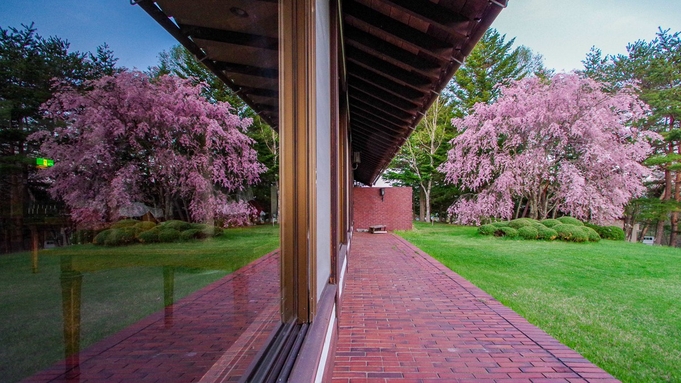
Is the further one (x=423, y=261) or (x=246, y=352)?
(x=423, y=261)

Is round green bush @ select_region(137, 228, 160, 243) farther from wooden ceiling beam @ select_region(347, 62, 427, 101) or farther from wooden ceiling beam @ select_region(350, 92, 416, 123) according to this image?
wooden ceiling beam @ select_region(350, 92, 416, 123)

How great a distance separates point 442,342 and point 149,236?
2887 millimetres

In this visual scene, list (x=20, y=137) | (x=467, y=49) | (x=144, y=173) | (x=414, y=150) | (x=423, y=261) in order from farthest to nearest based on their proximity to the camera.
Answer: (x=414, y=150)
(x=423, y=261)
(x=467, y=49)
(x=144, y=173)
(x=20, y=137)

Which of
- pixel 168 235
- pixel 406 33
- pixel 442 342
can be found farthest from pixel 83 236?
pixel 442 342

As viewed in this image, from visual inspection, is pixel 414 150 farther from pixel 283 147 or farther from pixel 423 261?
pixel 283 147

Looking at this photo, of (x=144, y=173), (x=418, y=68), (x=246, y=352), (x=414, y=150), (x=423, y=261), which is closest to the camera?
(x=144, y=173)

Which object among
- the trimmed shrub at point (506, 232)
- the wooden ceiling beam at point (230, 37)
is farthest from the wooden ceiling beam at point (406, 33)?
the trimmed shrub at point (506, 232)

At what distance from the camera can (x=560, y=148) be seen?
14.4 metres

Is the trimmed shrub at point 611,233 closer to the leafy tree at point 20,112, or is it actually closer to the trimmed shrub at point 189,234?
the trimmed shrub at point 189,234

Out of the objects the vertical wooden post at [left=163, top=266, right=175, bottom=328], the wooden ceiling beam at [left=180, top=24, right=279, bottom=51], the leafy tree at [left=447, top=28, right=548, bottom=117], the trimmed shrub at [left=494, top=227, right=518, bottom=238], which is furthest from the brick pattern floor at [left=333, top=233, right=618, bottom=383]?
the leafy tree at [left=447, top=28, right=548, bottom=117]

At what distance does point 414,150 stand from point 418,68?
70.4ft

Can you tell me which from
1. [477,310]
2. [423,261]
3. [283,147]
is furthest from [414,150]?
[283,147]

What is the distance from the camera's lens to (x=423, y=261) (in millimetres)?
6848

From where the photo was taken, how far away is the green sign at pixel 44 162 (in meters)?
0.42
